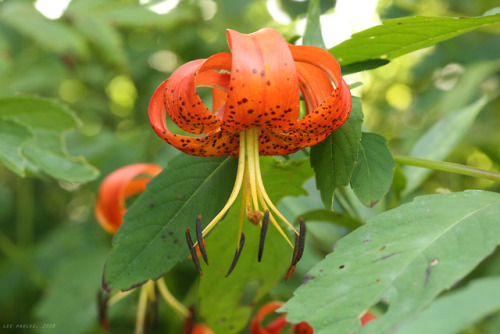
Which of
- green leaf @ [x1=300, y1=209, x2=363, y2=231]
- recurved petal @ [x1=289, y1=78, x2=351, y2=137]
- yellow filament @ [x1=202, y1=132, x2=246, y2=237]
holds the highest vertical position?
recurved petal @ [x1=289, y1=78, x2=351, y2=137]

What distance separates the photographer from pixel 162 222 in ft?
3.11

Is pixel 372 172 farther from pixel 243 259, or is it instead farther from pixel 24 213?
pixel 24 213

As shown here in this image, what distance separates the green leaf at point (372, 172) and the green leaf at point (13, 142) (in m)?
0.61

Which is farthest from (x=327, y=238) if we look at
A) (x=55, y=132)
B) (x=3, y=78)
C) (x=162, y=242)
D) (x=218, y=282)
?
(x=3, y=78)

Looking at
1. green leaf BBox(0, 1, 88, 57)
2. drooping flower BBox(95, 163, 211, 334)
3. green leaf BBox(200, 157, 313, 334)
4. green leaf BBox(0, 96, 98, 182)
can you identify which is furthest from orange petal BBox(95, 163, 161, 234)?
green leaf BBox(0, 1, 88, 57)

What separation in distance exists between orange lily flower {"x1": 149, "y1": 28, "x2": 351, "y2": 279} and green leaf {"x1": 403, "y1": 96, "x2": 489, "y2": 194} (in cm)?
47

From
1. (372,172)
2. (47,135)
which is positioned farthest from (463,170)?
(47,135)

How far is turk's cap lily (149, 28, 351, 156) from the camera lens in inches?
30.5

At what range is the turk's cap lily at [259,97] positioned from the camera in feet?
2.54

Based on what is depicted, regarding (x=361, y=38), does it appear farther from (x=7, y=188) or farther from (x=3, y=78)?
(x=7, y=188)

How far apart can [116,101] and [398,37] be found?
2704 millimetres

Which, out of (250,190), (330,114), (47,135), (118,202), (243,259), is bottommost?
(118,202)

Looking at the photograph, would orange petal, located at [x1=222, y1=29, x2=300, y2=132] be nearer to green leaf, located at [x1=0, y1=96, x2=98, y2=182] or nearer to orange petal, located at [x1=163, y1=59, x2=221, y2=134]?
orange petal, located at [x1=163, y1=59, x2=221, y2=134]

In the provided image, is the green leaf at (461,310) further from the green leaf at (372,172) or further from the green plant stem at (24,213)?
the green plant stem at (24,213)
